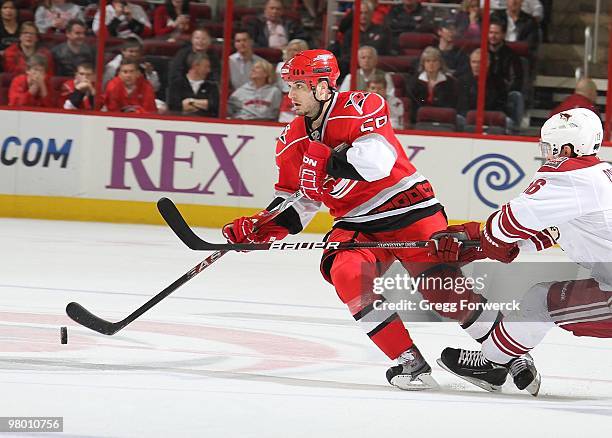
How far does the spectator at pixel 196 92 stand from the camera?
27.2 feet

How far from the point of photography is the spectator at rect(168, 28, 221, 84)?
8.33 meters

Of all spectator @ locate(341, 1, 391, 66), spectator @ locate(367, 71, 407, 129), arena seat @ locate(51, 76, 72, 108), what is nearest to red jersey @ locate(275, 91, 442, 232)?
spectator @ locate(367, 71, 407, 129)

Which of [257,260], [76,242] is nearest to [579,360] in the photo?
[257,260]

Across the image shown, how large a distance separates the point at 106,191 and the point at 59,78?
0.82 metres

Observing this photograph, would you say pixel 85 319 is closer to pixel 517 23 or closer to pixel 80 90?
pixel 80 90

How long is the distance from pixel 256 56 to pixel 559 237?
499 centimetres

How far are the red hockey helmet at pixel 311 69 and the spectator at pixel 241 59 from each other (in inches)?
176

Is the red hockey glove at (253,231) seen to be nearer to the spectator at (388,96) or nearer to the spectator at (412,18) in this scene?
the spectator at (388,96)

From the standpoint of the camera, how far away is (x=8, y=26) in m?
8.44

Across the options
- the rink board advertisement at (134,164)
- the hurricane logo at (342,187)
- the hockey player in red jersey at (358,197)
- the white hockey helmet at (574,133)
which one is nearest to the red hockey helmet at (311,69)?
the hockey player in red jersey at (358,197)

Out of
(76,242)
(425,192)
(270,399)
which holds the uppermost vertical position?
(425,192)

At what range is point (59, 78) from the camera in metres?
8.41

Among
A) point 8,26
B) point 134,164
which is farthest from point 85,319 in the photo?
point 8,26

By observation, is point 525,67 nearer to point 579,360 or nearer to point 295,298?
point 295,298
